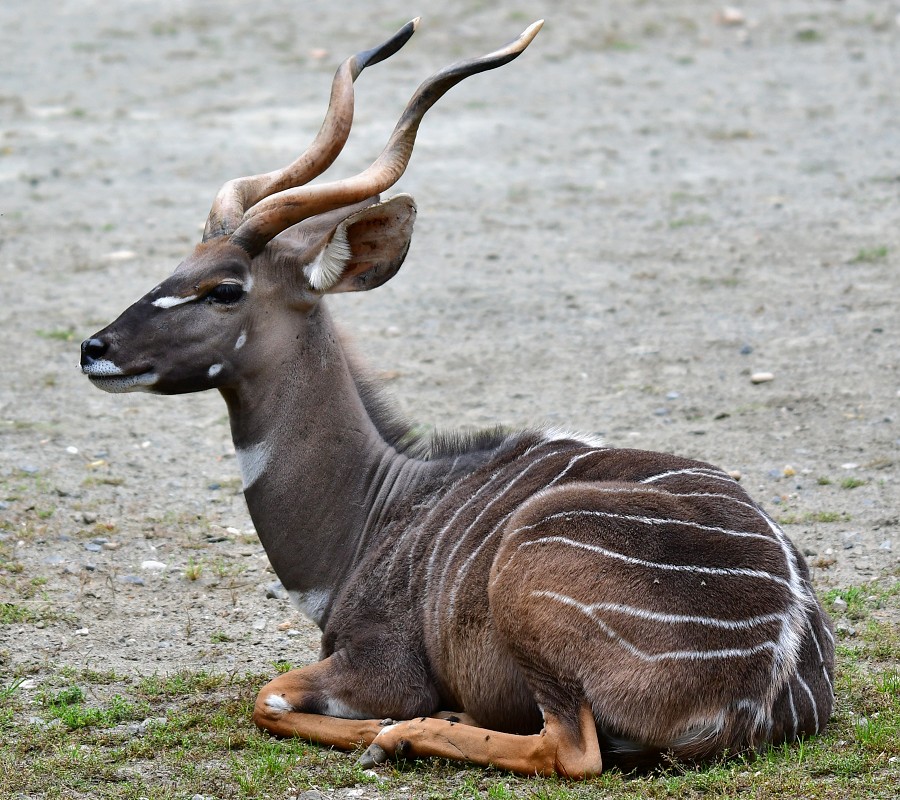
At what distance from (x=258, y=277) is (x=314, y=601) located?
4.11 feet

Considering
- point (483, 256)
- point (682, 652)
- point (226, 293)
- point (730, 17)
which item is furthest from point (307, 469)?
point (730, 17)

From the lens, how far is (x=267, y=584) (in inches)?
263

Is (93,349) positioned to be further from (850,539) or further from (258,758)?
(850,539)

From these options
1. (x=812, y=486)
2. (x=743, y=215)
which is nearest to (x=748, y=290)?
(x=743, y=215)

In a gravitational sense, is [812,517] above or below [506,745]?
below

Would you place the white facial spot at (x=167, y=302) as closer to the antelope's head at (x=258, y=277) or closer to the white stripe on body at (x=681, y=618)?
the antelope's head at (x=258, y=277)

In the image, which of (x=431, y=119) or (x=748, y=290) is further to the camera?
(x=431, y=119)

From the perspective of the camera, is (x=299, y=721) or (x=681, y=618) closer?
(x=681, y=618)

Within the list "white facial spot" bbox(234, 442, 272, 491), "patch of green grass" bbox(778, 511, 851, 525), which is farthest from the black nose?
"patch of green grass" bbox(778, 511, 851, 525)

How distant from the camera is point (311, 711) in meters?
5.20

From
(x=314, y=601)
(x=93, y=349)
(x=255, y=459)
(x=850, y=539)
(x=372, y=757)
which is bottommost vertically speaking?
(x=850, y=539)

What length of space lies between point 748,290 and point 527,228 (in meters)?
2.27

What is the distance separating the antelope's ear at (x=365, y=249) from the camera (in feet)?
18.1

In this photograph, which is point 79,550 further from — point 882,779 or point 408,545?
point 882,779
